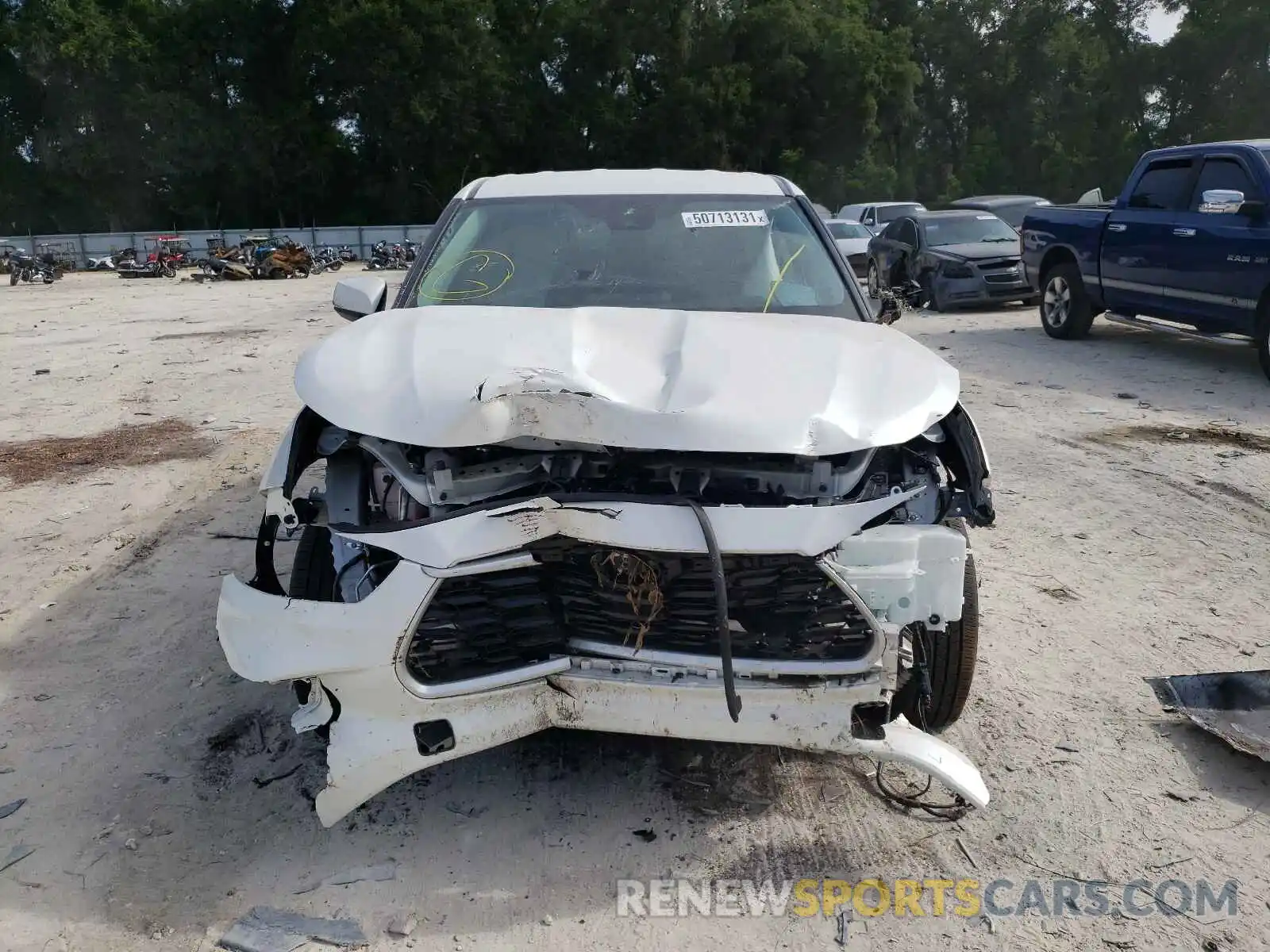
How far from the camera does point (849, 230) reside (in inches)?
759

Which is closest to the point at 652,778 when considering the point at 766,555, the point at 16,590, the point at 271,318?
the point at 766,555

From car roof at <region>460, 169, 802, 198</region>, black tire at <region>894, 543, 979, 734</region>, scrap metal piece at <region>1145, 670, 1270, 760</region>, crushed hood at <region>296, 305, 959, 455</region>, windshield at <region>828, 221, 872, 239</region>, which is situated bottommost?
scrap metal piece at <region>1145, 670, 1270, 760</region>

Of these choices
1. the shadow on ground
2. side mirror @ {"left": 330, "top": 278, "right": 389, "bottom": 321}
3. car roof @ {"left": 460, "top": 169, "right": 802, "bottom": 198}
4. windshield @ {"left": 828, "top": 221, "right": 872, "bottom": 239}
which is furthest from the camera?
windshield @ {"left": 828, "top": 221, "right": 872, "bottom": 239}

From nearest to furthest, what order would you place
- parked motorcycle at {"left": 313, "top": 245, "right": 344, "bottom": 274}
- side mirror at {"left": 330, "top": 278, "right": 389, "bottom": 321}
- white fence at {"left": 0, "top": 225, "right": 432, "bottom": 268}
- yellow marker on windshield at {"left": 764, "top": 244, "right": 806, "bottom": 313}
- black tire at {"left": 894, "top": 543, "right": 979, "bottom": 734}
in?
black tire at {"left": 894, "top": 543, "right": 979, "bottom": 734} → yellow marker on windshield at {"left": 764, "top": 244, "right": 806, "bottom": 313} → side mirror at {"left": 330, "top": 278, "right": 389, "bottom": 321} → parked motorcycle at {"left": 313, "top": 245, "right": 344, "bottom": 274} → white fence at {"left": 0, "top": 225, "right": 432, "bottom": 268}

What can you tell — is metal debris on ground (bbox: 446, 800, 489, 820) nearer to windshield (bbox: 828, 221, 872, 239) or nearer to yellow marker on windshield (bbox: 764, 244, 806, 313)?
yellow marker on windshield (bbox: 764, 244, 806, 313)

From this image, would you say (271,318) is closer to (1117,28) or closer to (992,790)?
(992,790)

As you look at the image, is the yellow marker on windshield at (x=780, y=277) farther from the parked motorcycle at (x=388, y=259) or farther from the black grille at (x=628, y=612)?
the parked motorcycle at (x=388, y=259)

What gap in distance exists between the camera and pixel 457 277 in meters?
4.17

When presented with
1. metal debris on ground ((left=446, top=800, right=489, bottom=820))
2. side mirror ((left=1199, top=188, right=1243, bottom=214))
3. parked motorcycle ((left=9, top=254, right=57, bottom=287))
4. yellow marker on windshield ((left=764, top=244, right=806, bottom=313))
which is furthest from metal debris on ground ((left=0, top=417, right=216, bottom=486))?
parked motorcycle ((left=9, top=254, right=57, bottom=287))

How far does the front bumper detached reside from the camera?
250cm

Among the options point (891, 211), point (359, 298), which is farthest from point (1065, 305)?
point (891, 211)

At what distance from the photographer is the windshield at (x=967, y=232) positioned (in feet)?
48.9

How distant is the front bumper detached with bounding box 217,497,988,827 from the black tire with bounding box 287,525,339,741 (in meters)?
0.42

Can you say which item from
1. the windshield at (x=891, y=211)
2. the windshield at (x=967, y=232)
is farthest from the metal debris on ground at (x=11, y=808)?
the windshield at (x=891, y=211)
